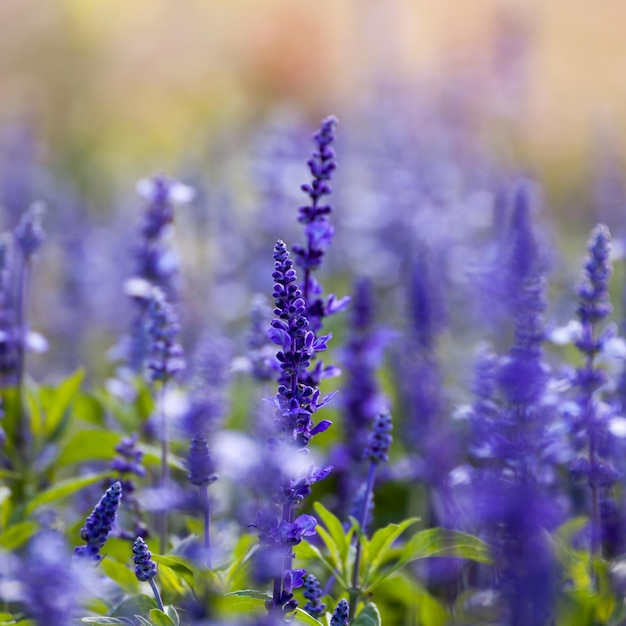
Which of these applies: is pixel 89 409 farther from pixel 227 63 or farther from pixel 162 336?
pixel 227 63

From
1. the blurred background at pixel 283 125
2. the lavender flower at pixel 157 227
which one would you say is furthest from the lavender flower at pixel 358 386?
the blurred background at pixel 283 125

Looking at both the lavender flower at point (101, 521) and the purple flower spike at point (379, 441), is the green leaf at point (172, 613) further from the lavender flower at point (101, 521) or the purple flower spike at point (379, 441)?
the purple flower spike at point (379, 441)

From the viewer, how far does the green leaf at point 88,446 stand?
3826mm

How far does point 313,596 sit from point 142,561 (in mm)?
547

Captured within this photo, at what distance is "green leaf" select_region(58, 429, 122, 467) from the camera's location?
3826 mm

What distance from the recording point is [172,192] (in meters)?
4.34

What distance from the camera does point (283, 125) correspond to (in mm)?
8641

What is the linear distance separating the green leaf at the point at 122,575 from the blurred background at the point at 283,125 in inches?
98.9

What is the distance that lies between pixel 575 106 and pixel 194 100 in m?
7.60

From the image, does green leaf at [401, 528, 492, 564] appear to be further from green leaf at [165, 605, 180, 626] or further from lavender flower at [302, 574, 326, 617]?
green leaf at [165, 605, 180, 626]

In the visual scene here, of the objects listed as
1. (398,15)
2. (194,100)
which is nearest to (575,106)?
(398,15)

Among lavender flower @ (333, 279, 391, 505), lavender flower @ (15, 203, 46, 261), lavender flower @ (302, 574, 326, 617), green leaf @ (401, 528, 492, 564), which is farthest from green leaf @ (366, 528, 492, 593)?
lavender flower @ (15, 203, 46, 261)

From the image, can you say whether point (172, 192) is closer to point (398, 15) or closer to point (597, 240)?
point (597, 240)

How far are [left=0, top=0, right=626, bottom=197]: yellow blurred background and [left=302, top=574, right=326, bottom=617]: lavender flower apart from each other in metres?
13.2
